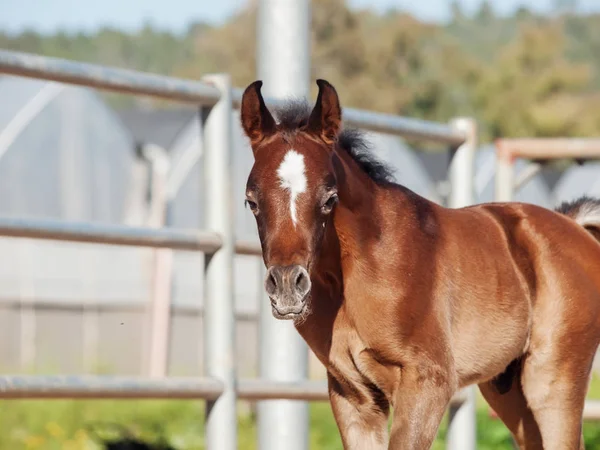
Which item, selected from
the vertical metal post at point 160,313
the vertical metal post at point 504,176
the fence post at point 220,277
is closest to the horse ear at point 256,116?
the fence post at point 220,277

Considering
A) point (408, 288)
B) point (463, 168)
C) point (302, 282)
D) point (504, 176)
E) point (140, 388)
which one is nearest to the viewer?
point (302, 282)

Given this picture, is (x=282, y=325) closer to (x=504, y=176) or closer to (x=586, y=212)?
(x=586, y=212)

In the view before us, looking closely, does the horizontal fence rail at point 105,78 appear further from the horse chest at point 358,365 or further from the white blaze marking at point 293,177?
the horse chest at point 358,365

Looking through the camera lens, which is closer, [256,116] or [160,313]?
[256,116]

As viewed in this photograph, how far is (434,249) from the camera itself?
14.0ft

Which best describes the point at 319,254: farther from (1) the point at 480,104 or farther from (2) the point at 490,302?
(1) the point at 480,104

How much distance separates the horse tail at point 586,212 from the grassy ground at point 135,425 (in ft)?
10.1

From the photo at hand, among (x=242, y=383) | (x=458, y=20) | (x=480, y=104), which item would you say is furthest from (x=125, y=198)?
(x=458, y=20)

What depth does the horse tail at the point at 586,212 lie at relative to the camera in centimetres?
503

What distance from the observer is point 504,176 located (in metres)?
6.58

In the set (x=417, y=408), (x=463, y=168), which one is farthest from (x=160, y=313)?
(x=417, y=408)

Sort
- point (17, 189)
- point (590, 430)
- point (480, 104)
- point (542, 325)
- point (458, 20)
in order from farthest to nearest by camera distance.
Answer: point (458, 20) → point (480, 104) → point (17, 189) → point (590, 430) → point (542, 325)

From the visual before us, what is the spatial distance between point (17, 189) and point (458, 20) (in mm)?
152149

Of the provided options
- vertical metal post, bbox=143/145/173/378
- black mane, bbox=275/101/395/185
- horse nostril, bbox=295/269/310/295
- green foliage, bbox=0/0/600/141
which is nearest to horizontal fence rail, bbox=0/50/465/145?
black mane, bbox=275/101/395/185
